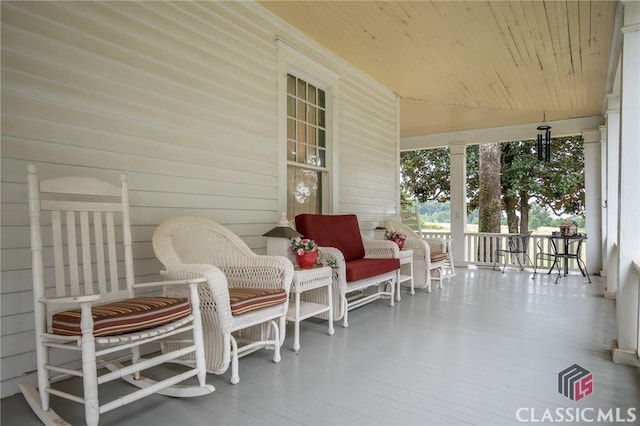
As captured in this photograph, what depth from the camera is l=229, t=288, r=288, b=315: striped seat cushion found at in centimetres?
220

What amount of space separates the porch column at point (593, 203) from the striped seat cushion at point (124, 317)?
23.5 feet

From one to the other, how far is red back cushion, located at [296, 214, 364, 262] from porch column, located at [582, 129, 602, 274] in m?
4.81

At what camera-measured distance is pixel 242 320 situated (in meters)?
2.25

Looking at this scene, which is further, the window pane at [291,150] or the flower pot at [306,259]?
the window pane at [291,150]

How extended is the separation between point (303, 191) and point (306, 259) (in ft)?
4.53

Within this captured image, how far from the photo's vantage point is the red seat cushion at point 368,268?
3.46 metres

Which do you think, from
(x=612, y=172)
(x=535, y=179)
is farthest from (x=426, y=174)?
(x=612, y=172)

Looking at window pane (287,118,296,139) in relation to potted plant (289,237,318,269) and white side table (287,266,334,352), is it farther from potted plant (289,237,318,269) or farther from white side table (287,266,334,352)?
white side table (287,266,334,352)

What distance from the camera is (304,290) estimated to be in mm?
2871

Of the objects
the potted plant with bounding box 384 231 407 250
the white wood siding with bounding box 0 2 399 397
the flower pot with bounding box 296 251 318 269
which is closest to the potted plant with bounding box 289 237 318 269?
the flower pot with bounding box 296 251 318 269

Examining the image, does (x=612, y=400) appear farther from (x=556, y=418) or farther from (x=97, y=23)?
(x=97, y=23)

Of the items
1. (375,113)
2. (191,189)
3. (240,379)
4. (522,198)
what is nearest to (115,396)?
(240,379)

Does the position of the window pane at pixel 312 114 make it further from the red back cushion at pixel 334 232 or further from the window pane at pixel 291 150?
the red back cushion at pixel 334 232

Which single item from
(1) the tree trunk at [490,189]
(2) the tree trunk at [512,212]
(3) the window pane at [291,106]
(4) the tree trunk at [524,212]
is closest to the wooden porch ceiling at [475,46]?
A: (3) the window pane at [291,106]
